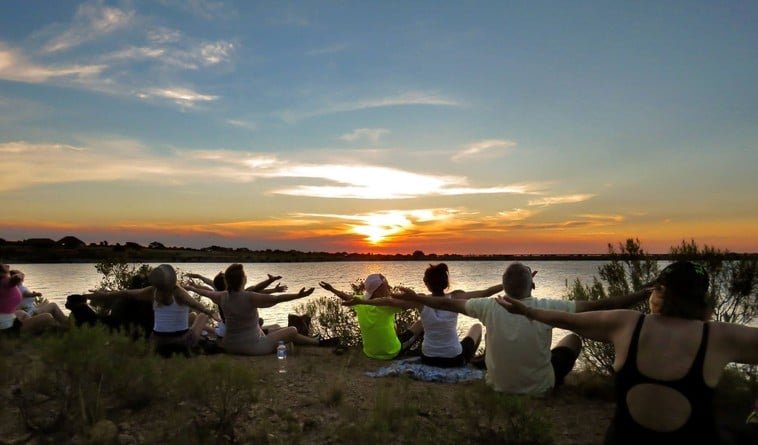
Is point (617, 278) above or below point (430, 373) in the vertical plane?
above

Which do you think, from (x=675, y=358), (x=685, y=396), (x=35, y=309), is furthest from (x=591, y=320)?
(x=35, y=309)

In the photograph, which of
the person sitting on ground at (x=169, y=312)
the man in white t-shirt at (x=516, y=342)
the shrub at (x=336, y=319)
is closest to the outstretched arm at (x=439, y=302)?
the man in white t-shirt at (x=516, y=342)

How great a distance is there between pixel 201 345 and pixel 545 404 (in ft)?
17.5

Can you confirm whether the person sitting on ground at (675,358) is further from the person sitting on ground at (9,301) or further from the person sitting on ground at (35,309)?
the person sitting on ground at (9,301)

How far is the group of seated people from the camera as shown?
9.95 ft

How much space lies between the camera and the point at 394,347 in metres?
8.70

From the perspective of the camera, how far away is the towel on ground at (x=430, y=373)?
7113 mm

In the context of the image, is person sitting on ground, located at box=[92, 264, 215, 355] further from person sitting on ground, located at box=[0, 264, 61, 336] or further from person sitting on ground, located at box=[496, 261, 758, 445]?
person sitting on ground, located at box=[496, 261, 758, 445]

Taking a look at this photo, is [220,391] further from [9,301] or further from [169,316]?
[9,301]

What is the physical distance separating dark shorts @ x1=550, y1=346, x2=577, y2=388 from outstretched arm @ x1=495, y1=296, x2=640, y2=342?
318cm

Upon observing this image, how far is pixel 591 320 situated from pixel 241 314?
20.5ft

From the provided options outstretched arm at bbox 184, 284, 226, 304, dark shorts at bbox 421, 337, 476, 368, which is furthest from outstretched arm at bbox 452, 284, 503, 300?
outstretched arm at bbox 184, 284, 226, 304

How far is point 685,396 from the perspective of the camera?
304cm

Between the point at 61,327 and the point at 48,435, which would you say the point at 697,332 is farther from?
the point at 61,327
